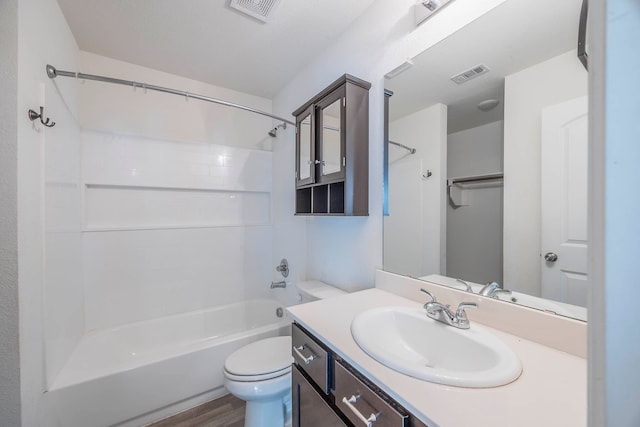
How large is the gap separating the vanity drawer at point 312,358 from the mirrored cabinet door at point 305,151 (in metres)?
0.91

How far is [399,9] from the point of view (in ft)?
3.99

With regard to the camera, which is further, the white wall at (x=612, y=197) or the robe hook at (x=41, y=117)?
the robe hook at (x=41, y=117)

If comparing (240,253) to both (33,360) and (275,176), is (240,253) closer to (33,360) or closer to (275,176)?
(275,176)

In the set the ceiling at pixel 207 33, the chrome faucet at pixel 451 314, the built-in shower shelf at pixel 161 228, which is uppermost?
the ceiling at pixel 207 33

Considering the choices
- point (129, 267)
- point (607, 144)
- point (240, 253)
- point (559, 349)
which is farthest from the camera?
point (240, 253)

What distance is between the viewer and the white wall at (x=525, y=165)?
80 cm

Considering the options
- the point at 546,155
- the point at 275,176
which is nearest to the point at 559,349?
the point at 546,155

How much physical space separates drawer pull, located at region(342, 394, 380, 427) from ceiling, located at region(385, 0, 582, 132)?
1.06 m

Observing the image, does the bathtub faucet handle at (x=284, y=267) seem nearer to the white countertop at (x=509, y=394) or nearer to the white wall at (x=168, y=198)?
the white wall at (x=168, y=198)

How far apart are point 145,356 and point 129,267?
2.42 ft

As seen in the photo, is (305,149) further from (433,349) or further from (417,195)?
(433,349)

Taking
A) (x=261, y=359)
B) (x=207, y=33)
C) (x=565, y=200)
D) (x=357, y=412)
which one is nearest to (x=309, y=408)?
(x=357, y=412)

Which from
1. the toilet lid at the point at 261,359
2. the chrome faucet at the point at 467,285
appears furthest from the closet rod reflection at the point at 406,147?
the toilet lid at the point at 261,359

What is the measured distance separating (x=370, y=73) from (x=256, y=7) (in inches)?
29.3
